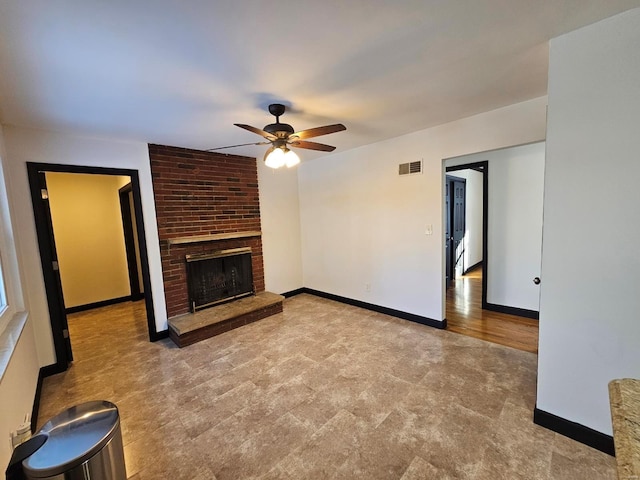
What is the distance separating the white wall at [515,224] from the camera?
355 cm

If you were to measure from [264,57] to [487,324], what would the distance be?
3.80 meters

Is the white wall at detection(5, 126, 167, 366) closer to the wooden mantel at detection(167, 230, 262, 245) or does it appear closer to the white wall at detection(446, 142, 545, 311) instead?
the wooden mantel at detection(167, 230, 262, 245)

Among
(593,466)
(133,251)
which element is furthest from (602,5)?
(133,251)

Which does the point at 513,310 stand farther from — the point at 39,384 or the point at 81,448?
the point at 39,384

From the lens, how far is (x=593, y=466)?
1.56m

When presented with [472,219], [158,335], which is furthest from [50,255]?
[472,219]

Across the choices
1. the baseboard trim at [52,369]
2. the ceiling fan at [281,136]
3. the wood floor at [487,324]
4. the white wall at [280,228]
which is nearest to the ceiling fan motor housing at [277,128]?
the ceiling fan at [281,136]

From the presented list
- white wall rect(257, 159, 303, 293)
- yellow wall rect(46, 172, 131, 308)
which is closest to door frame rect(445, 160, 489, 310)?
white wall rect(257, 159, 303, 293)

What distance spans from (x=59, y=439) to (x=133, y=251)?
458 centimetres

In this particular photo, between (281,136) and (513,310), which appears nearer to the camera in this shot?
(281,136)

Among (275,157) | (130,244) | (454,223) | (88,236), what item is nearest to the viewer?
(275,157)

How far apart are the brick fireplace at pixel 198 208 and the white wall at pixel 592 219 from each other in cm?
369

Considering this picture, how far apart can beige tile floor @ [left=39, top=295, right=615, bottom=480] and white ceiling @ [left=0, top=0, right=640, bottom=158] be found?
2.43 metres

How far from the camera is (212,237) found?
12.7ft
